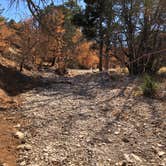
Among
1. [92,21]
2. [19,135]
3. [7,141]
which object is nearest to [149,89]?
[19,135]

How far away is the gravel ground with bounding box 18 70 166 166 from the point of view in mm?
6316

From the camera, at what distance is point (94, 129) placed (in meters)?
7.92

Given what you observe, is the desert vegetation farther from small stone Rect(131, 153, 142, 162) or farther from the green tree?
the green tree

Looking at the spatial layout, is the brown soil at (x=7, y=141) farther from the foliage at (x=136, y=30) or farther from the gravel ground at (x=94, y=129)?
the foliage at (x=136, y=30)

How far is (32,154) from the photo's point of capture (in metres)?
6.52

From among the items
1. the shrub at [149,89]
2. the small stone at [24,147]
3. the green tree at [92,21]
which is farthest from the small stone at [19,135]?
the green tree at [92,21]

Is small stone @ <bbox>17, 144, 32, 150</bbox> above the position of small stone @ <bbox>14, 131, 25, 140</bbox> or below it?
below

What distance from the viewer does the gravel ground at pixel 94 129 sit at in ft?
20.7

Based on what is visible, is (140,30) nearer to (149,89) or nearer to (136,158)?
(149,89)

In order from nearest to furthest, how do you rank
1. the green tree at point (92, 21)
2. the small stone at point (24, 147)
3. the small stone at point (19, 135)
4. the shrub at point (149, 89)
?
1. the small stone at point (24, 147)
2. the small stone at point (19, 135)
3. the shrub at point (149, 89)
4. the green tree at point (92, 21)

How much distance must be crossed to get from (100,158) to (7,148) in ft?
6.40

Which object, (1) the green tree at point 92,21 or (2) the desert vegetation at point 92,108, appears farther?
(1) the green tree at point 92,21

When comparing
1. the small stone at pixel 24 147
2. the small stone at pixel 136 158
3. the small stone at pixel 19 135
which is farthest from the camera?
the small stone at pixel 19 135

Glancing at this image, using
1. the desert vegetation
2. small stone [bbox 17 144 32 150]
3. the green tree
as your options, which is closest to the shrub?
the desert vegetation
